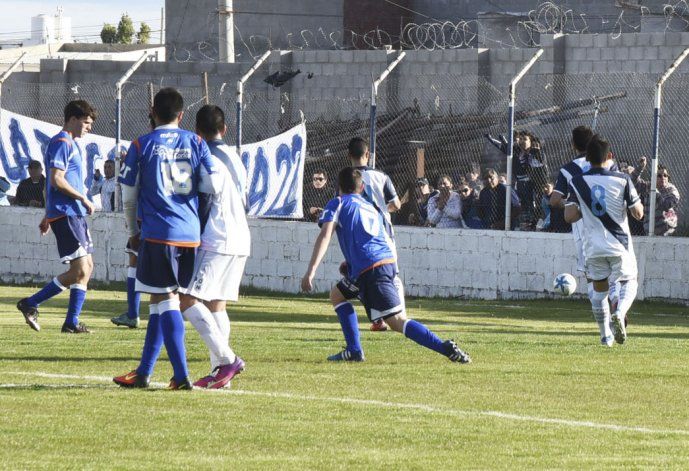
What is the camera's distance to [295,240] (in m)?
23.1

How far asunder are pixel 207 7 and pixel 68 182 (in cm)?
3111

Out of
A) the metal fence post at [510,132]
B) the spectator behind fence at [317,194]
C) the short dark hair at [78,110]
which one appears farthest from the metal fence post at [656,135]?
the short dark hair at [78,110]

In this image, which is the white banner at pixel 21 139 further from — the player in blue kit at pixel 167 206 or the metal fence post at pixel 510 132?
the player in blue kit at pixel 167 206

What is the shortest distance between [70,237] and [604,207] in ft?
16.2

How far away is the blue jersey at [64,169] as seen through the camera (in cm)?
1378

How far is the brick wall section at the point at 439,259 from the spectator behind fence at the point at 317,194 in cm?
39

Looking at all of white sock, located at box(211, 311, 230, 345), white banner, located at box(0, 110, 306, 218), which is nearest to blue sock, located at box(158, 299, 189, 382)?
white sock, located at box(211, 311, 230, 345)

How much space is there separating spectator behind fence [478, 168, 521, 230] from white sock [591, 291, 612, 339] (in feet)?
22.3

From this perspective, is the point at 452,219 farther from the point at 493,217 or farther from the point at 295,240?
the point at 295,240

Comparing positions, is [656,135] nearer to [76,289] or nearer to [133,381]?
[76,289]

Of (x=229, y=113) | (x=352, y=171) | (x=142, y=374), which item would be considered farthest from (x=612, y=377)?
(x=229, y=113)

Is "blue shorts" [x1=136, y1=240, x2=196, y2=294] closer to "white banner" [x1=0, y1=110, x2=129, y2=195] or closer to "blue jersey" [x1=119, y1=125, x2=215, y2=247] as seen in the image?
"blue jersey" [x1=119, y1=125, x2=215, y2=247]

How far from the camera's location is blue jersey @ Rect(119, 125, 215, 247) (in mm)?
9766

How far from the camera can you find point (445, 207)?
72.4 ft
